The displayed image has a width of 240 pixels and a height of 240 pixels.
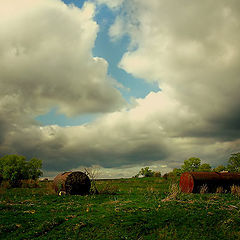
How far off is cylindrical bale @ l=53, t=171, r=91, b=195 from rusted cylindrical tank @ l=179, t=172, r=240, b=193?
11280 millimetres

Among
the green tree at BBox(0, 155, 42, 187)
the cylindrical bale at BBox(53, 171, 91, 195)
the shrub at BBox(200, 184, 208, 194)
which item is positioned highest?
the green tree at BBox(0, 155, 42, 187)

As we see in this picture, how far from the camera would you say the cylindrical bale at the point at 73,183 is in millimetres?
25812

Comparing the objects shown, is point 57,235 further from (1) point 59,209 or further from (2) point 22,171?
(2) point 22,171

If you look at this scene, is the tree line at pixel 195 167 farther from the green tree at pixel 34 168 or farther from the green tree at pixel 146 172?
the green tree at pixel 34 168

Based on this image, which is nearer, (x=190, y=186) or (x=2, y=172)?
(x=190, y=186)

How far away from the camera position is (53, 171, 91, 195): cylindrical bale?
25812 mm

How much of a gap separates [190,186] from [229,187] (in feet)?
15.9

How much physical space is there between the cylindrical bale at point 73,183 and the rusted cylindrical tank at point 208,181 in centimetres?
1128

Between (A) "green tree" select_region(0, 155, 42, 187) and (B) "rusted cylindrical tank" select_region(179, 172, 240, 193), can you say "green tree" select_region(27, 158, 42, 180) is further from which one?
(B) "rusted cylindrical tank" select_region(179, 172, 240, 193)

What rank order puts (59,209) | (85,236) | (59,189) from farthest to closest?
(59,189) → (59,209) → (85,236)

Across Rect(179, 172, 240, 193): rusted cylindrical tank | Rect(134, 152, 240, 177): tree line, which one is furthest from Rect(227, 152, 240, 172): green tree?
Rect(179, 172, 240, 193): rusted cylindrical tank

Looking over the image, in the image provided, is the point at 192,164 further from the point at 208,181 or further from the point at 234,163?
the point at 208,181

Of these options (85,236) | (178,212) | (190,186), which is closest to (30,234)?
(85,236)

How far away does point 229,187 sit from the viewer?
1106 inches
